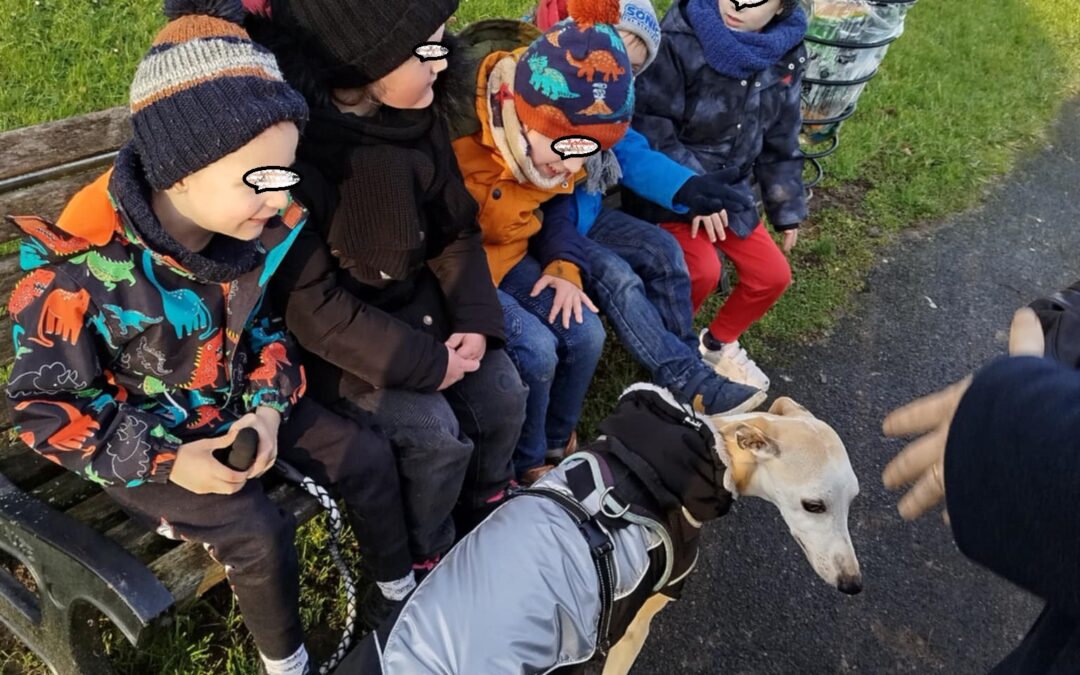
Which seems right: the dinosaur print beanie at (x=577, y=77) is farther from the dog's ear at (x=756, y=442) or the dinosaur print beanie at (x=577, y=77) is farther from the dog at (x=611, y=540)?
the dog's ear at (x=756, y=442)

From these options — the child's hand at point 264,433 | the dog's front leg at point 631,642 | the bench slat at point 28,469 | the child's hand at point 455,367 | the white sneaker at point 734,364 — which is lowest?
the white sneaker at point 734,364

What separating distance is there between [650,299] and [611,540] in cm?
131

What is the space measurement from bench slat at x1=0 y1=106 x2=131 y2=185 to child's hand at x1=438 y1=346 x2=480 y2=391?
114cm

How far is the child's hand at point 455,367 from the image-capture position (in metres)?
2.31

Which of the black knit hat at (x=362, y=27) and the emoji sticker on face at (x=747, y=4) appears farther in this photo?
the emoji sticker on face at (x=747, y=4)

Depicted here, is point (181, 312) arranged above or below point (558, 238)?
above

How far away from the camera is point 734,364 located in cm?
357

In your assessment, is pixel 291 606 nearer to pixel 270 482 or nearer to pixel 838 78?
pixel 270 482

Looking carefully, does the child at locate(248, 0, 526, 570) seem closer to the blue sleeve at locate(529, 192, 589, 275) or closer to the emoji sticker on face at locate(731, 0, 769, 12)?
the blue sleeve at locate(529, 192, 589, 275)

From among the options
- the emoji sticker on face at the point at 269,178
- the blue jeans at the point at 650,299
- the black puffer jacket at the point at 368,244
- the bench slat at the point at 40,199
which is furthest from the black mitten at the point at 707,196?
the bench slat at the point at 40,199

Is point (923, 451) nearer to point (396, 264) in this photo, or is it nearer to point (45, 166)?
point (396, 264)

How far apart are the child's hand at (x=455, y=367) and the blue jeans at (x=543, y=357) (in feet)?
0.89

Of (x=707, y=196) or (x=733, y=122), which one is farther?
(x=733, y=122)

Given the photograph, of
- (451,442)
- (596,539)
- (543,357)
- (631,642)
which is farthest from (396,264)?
(631,642)
